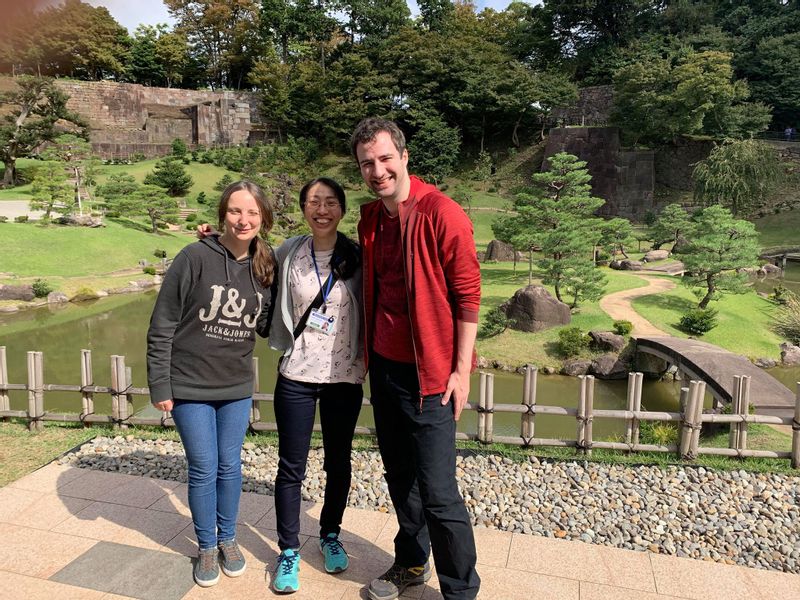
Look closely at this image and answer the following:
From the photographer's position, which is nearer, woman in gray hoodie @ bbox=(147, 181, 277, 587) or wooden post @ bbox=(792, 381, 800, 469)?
woman in gray hoodie @ bbox=(147, 181, 277, 587)

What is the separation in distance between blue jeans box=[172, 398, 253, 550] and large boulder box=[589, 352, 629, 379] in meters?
8.09

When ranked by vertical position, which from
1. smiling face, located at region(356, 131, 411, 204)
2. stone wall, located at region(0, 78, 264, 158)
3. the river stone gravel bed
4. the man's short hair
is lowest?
the river stone gravel bed

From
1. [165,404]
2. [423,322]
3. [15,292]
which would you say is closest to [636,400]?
[423,322]

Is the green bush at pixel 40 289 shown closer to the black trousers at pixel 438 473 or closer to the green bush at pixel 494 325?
the green bush at pixel 494 325

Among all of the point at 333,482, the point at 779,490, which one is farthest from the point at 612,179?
the point at 333,482

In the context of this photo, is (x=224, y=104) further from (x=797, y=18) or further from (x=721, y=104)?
(x=797, y=18)

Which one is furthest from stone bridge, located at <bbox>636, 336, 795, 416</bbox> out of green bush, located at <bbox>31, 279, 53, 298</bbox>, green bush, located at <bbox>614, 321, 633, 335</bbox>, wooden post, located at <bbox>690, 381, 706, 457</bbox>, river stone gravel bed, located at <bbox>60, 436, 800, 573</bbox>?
green bush, located at <bbox>31, 279, 53, 298</bbox>

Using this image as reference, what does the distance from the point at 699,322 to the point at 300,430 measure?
10396 millimetres

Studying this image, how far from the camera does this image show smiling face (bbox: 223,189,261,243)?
2531 millimetres

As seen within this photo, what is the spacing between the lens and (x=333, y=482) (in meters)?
2.69

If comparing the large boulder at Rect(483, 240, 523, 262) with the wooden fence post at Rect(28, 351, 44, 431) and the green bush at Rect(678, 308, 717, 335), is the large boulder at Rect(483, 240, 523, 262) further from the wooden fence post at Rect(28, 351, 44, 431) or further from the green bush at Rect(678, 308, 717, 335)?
the wooden fence post at Rect(28, 351, 44, 431)

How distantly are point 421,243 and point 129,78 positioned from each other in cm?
3739

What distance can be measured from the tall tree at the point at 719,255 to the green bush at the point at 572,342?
10.8 ft

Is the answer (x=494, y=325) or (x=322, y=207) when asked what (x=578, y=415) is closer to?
(x=322, y=207)
